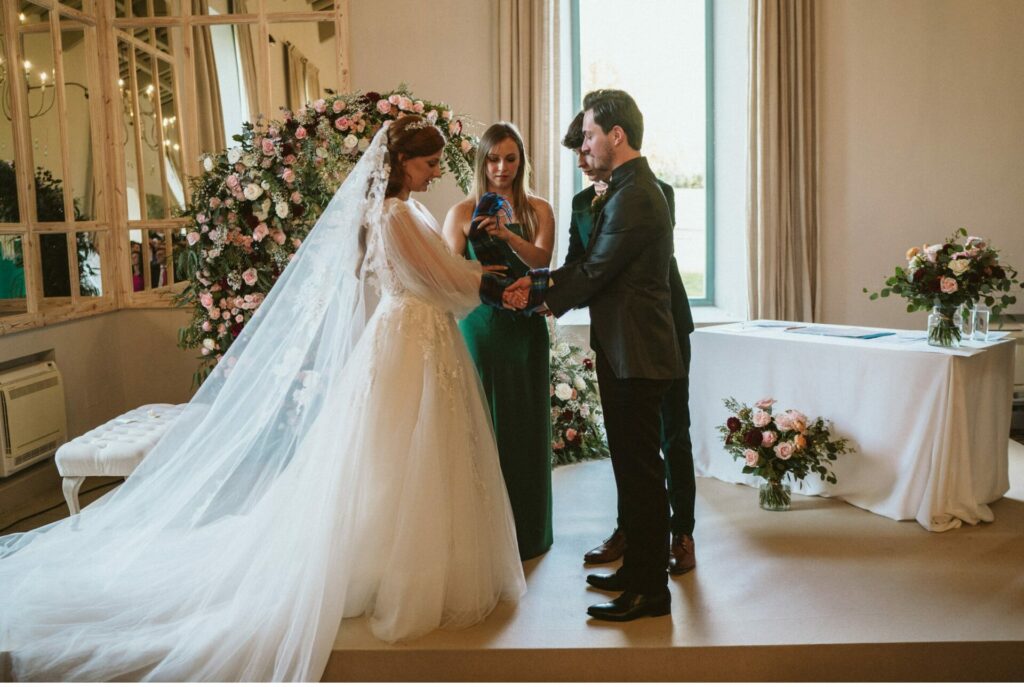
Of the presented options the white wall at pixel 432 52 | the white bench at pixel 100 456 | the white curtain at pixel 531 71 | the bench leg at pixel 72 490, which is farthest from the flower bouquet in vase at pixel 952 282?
the bench leg at pixel 72 490

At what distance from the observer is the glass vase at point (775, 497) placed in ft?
14.3

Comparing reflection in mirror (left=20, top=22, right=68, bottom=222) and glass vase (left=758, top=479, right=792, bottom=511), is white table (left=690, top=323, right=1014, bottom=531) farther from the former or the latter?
reflection in mirror (left=20, top=22, right=68, bottom=222)

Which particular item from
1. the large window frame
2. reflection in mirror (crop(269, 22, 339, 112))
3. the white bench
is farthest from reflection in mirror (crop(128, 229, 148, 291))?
the white bench

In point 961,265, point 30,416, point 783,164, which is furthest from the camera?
point 783,164

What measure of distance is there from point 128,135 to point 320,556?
13.2ft

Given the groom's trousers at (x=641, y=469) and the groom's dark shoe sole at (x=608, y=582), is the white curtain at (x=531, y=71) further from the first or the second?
the groom's dark shoe sole at (x=608, y=582)

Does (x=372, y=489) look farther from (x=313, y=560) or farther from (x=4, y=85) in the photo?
(x=4, y=85)

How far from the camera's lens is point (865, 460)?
4.30 m

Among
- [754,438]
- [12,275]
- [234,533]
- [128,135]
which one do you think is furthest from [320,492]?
[128,135]

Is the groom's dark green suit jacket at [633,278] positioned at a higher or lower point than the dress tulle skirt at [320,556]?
higher

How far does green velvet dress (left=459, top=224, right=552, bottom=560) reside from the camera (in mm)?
3656

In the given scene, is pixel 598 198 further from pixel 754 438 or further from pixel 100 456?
pixel 100 456

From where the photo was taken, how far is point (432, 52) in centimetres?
611

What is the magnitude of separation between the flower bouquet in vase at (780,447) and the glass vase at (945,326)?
0.63 meters
